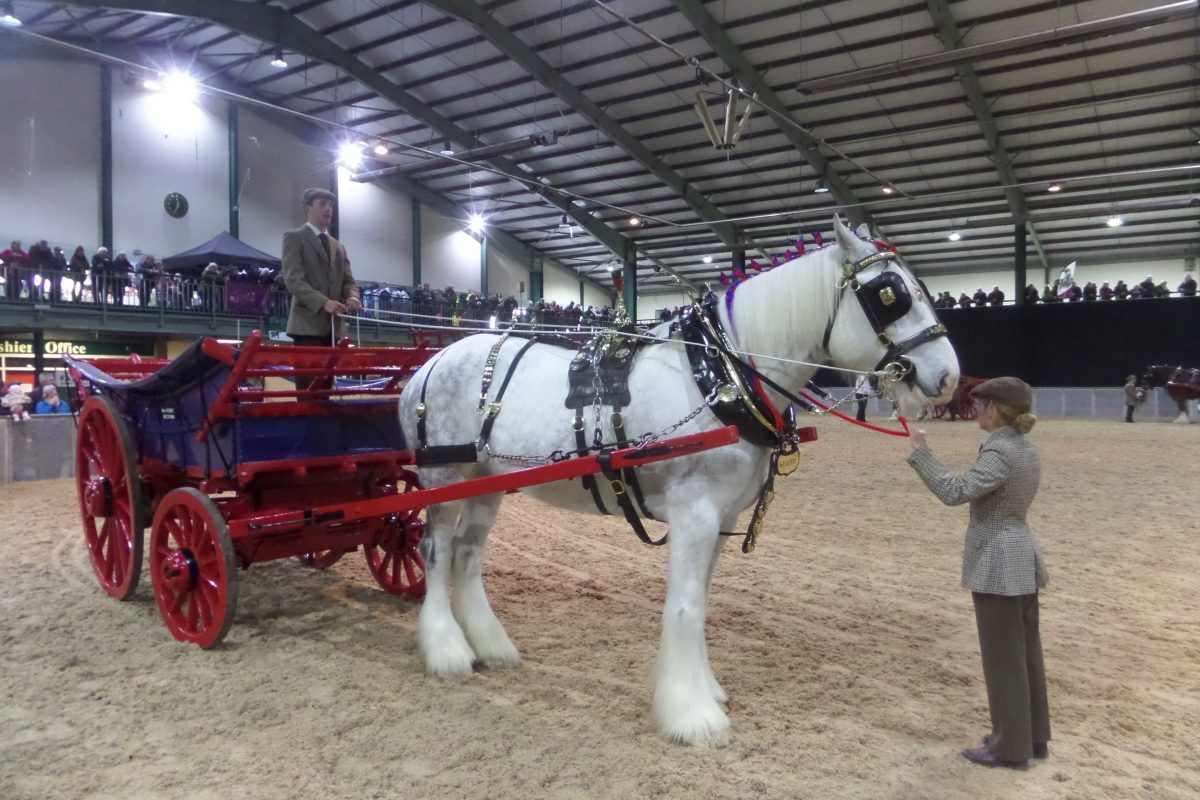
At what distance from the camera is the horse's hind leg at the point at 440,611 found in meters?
3.08

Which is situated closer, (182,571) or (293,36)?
(182,571)

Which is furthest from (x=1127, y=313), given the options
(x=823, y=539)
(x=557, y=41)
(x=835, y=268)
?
(x=835, y=268)

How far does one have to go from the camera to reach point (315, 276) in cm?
378

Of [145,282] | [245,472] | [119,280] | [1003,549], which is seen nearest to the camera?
[1003,549]

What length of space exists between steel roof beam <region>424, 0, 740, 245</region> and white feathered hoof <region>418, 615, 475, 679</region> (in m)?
13.0

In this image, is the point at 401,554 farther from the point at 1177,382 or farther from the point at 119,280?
the point at 1177,382

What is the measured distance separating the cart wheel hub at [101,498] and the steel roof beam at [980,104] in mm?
13634

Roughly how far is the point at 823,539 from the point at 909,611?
1.72 metres

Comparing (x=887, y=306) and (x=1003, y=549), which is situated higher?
(x=887, y=306)

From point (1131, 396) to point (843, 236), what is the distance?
18542mm

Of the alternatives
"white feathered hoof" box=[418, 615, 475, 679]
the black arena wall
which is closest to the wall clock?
"white feathered hoof" box=[418, 615, 475, 679]

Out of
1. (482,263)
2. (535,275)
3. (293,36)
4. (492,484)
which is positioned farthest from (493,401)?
(535,275)

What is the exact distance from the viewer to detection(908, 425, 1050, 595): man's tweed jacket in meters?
2.19

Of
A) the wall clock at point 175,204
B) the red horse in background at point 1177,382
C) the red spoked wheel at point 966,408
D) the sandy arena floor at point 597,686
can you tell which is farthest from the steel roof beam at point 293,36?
the red horse in background at point 1177,382
